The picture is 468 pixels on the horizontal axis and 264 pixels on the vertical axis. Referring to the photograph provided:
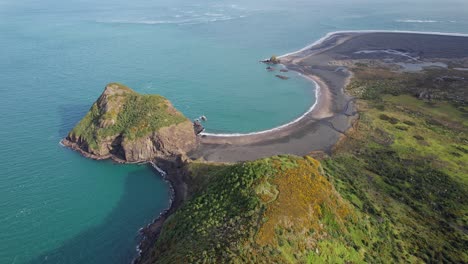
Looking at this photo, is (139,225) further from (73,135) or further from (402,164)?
(402,164)

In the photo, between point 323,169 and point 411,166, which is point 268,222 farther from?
point 411,166

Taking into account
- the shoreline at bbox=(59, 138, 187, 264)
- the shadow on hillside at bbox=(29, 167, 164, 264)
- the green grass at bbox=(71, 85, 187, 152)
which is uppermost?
the green grass at bbox=(71, 85, 187, 152)

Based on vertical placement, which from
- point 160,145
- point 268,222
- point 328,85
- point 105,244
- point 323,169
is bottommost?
point 105,244

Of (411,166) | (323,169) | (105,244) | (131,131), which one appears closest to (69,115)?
(131,131)

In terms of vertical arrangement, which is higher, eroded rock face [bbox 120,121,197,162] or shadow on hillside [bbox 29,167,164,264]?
eroded rock face [bbox 120,121,197,162]

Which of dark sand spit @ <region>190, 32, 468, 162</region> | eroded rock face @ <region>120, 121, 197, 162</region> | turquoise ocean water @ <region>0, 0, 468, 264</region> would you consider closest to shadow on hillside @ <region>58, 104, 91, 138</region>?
turquoise ocean water @ <region>0, 0, 468, 264</region>

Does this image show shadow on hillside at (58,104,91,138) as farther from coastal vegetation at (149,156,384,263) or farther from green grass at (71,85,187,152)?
coastal vegetation at (149,156,384,263)
